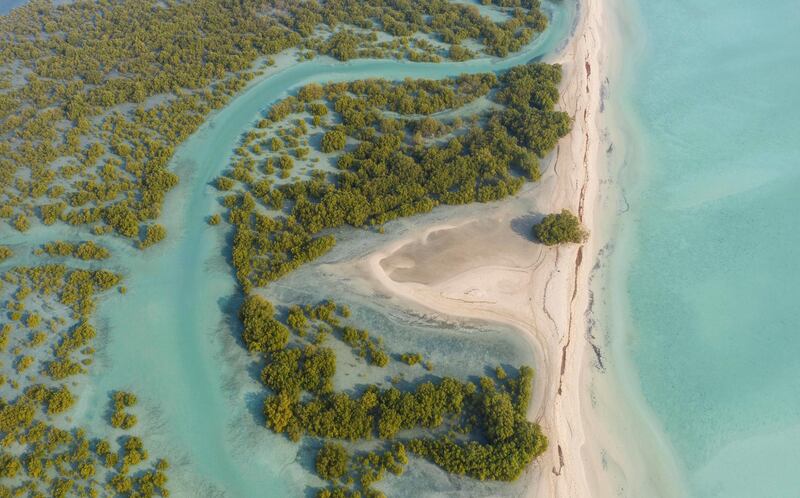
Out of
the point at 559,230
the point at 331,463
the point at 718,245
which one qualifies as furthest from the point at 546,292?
the point at 331,463

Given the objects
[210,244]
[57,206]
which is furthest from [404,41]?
[57,206]

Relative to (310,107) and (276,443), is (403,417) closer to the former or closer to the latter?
(276,443)

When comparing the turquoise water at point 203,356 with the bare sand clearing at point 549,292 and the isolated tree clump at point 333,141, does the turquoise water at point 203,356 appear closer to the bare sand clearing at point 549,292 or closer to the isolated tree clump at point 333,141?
the bare sand clearing at point 549,292

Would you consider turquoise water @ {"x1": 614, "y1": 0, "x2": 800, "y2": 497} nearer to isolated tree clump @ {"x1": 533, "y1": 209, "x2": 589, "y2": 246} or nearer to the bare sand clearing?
the bare sand clearing

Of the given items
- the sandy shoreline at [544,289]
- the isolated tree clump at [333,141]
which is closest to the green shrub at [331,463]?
the sandy shoreline at [544,289]

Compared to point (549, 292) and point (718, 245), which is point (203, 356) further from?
point (718, 245)

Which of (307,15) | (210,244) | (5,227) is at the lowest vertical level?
(210,244)
